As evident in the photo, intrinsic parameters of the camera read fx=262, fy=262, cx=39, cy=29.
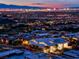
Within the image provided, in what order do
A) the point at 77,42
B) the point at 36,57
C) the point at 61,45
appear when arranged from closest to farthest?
the point at 36,57
the point at 61,45
the point at 77,42

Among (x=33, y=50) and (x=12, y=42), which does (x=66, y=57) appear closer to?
(x=33, y=50)

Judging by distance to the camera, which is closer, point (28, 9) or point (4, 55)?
point (4, 55)

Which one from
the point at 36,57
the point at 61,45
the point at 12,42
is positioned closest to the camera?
the point at 36,57

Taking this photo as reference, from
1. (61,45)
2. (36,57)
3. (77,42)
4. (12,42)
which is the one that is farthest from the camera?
(12,42)

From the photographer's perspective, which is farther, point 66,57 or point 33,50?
point 33,50

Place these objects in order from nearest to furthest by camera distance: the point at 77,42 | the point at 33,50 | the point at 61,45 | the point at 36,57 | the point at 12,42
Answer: the point at 36,57
the point at 33,50
the point at 61,45
the point at 77,42
the point at 12,42

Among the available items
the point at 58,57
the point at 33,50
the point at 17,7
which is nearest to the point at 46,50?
the point at 33,50

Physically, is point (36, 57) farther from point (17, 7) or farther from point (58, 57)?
point (17, 7)

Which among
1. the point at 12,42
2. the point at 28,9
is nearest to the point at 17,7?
the point at 28,9
